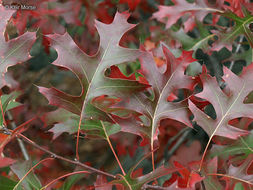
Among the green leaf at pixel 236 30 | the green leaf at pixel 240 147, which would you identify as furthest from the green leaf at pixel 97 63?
the green leaf at pixel 236 30

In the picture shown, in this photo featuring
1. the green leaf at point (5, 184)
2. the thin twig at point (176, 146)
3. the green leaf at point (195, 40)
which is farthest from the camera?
the thin twig at point (176, 146)

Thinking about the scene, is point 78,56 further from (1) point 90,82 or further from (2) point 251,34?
(2) point 251,34

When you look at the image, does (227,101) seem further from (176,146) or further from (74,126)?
(176,146)

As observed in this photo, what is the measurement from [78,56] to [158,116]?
0.29 m

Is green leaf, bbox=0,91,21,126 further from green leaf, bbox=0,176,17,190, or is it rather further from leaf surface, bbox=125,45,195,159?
leaf surface, bbox=125,45,195,159

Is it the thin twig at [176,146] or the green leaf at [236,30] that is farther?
the thin twig at [176,146]

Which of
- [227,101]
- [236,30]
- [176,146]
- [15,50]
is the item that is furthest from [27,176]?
[176,146]

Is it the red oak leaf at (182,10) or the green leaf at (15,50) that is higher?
the green leaf at (15,50)

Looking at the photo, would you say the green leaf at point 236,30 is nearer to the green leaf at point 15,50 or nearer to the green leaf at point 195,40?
the green leaf at point 195,40

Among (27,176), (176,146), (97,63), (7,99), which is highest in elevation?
(97,63)

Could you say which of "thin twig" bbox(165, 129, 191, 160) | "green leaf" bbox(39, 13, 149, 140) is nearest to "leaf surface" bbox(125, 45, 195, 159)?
"green leaf" bbox(39, 13, 149, 140)

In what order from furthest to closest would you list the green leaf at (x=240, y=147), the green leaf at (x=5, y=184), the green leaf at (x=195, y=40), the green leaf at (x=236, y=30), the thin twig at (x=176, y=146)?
the thin twig at (x=176, y=146) → the green leaf at (x=195, y=40) → the green leaf at (x=236, y=30) → the green leaf at (x=240, y=147) → the green leaf at (x=5, y=184)

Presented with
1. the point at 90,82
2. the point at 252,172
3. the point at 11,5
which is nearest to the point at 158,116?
the point at 90,82

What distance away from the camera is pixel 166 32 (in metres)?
1.92
